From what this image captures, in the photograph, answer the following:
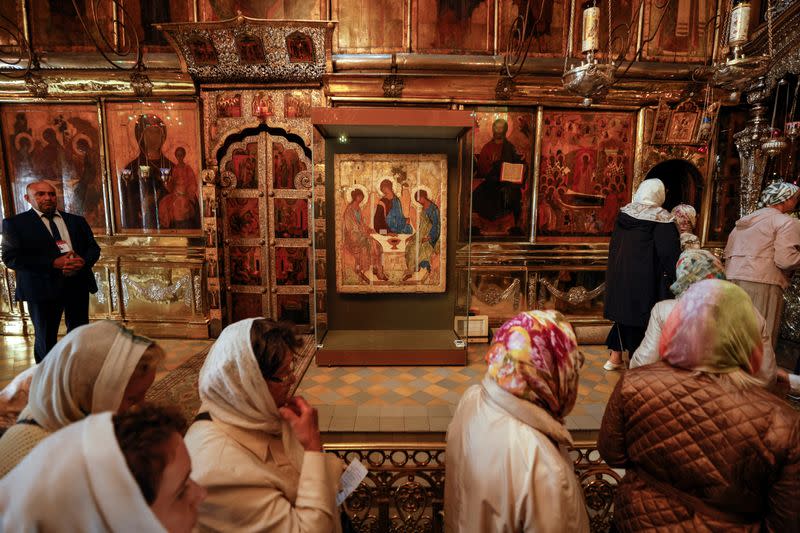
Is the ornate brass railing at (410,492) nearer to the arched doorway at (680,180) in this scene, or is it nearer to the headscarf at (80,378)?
the headscarf at (80,378)

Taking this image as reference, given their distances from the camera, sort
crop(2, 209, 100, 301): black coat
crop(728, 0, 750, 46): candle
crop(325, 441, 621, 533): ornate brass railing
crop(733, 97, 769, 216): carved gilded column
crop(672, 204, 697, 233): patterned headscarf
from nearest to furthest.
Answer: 1. crop(325, 441, 621, 533): ornate brass railing
2. crop(728, 0, 750, 46): candle
3. crop(2, 209, 100, 301): black coat
4. crop(672, 204, 697, 233): patterned headscarf
5. crop(733, 97, 769, 216): carved gilded column

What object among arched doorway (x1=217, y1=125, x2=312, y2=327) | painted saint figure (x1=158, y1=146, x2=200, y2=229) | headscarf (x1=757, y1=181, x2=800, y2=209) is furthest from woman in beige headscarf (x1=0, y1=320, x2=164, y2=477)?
headscarf (x1=757, y1=181, x2=800, y2=209)

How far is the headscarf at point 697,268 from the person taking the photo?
2.59 m

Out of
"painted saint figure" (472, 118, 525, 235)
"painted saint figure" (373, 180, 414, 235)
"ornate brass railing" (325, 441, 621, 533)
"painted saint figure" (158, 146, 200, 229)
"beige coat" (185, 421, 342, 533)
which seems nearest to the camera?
"beige coat" (185, 421, 342, 533)

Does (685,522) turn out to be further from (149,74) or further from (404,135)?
(149,74)

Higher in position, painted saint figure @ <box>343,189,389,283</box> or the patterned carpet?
painted saint figure @ <box>343,189,389,283</box>

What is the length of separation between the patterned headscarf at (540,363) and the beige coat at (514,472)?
4 centimetres

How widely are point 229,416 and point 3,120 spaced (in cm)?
804

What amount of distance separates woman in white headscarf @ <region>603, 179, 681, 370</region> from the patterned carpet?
350cm

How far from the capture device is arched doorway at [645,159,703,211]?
21.1 feet

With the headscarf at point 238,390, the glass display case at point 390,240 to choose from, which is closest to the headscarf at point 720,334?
the headscarf at point 238,390

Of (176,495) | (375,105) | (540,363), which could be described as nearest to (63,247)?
(375,105)

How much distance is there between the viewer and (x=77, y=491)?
0.68 metres

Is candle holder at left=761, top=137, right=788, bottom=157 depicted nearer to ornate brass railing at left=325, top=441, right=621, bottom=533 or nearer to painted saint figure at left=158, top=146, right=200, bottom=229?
ornate brass railing at left=325, top=441, right=621, bottom=533
